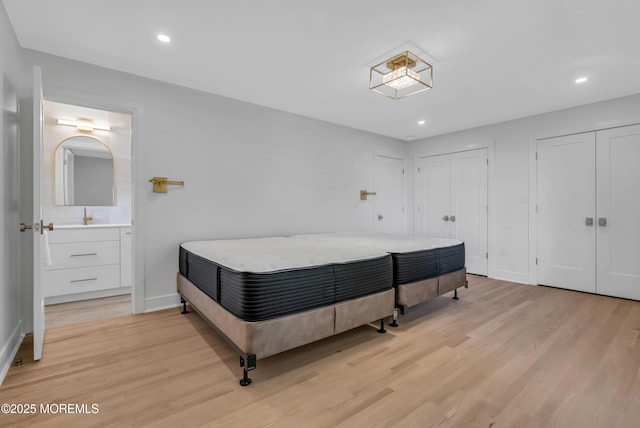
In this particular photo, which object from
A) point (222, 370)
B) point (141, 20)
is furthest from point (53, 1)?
point (222, 370)

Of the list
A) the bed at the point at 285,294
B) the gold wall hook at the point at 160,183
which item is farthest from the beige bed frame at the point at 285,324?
the gold wall hook at the point at 160,183

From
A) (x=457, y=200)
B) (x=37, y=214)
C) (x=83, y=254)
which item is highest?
(x=457, y=200)

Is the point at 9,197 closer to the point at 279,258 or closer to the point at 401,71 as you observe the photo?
the point at 279,258

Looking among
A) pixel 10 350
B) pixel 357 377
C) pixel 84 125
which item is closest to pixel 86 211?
pixel 84 125

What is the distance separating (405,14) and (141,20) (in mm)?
1842

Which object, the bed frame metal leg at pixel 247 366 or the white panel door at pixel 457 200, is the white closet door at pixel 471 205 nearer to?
the white panel door at pixel 457 200

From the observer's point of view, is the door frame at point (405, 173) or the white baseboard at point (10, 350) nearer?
the white baseboard at point (10, 350)

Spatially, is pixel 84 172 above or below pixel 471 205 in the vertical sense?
above

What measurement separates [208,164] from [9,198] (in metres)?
1.61

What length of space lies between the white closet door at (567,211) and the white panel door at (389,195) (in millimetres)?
2128

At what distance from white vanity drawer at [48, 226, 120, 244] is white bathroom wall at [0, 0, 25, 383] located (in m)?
0.92

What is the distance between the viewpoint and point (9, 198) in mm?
2016

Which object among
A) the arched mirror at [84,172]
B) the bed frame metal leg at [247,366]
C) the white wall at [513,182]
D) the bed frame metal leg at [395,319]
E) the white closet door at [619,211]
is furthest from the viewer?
the white wall at [513,182]

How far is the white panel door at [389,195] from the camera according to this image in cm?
512
